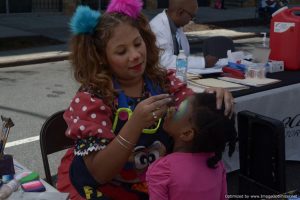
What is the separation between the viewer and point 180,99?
2377mm

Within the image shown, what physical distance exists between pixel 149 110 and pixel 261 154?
43.3 inches

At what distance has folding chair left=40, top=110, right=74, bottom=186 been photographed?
97.5 inches

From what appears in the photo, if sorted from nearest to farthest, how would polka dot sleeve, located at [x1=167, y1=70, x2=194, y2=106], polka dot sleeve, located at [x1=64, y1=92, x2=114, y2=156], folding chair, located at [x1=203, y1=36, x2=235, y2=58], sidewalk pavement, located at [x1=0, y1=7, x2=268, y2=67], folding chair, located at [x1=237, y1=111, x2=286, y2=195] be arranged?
polka dot sleeve, located at [x1=64, y1=92, x2=114, y2=156], polka dot sleeve, located at [x1=167, y1=70, x2=194, y2=106], folding chair, located at [x1=237, y1=111, x2=286, y2=195], folding chair, located at [x1=203, y1=36, x2=235, y2=58], sidewalk pavement, located at [x1=0, y1=7, x2=268, y2=67]

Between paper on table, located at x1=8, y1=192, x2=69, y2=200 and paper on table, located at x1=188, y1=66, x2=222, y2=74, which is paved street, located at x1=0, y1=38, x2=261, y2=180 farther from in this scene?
paper on table, located at x1=8, y1=192, x2=69, y2=200

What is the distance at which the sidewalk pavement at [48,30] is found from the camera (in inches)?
373

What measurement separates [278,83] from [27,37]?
8.26 meters

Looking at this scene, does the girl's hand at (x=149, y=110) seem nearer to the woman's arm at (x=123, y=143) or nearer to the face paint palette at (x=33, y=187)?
the woman's arm at (x=123, y=143)

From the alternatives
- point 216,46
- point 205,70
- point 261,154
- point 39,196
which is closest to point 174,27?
point 205,70

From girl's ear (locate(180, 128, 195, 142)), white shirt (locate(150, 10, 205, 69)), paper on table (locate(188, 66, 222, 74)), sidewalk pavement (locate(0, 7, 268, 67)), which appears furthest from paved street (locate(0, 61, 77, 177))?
girl's ear (locate(180, 128, 195, 142))

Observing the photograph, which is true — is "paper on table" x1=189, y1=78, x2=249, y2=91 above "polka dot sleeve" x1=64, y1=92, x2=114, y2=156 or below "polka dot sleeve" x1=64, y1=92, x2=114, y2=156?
below

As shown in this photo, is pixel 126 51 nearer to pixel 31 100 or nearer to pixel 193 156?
pixel 193 156

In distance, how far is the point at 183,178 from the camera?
1904 mm

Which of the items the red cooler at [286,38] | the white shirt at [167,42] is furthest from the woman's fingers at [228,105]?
the red cooler at [286,38]

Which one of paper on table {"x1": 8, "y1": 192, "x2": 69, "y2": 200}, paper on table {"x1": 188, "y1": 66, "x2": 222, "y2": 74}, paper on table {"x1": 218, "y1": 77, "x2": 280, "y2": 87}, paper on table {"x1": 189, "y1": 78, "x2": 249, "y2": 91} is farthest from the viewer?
paper on table {"x1": 188, "y1": 66, "x2": 222, "y2": 74}
